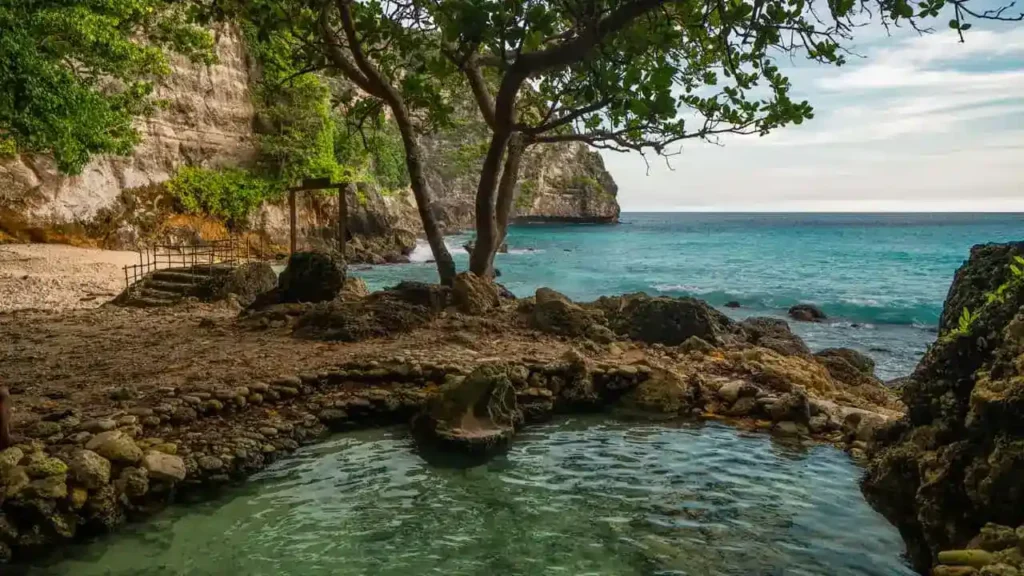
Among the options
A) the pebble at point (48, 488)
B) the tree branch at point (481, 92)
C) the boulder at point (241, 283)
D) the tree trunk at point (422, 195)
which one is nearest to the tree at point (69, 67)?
the tree trunk at point (422, 195)

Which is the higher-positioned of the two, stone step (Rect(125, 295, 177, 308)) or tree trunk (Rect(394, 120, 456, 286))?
tree trunk (Rect(394, 120, 456, 286))

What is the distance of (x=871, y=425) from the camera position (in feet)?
23.5

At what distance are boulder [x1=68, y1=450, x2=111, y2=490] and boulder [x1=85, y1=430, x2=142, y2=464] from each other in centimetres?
17

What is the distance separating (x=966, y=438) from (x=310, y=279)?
1065cm

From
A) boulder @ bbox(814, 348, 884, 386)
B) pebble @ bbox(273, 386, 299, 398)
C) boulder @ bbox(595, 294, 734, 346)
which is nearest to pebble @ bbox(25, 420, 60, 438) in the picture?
pebble @ bbox(273, 386, 299, 398)

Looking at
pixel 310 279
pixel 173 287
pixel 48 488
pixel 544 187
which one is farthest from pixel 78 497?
pixel 544 187

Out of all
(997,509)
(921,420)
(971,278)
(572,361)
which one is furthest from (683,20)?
(997,509)

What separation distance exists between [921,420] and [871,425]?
9.53ft

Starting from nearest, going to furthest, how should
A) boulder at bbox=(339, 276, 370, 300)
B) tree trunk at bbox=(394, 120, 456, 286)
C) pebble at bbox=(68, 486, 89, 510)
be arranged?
pebble at bbox=(68, 486, 89, 510), tree trunk at bbox=(394, 120, 456, 286), boulder at bbox=(339, 276, 370, 300)

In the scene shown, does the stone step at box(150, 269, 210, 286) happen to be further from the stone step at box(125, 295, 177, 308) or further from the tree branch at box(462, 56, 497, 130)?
the tree branch at box(462, 56, 497, 130)

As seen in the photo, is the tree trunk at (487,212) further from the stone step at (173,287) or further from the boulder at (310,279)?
the stone step at (173,287)

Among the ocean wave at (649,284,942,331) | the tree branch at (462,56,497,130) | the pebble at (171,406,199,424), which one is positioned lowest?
the ocean wave at (649,284,942,331)

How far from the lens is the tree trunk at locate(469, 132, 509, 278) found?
1096 cm

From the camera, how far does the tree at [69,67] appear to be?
35.3ft
